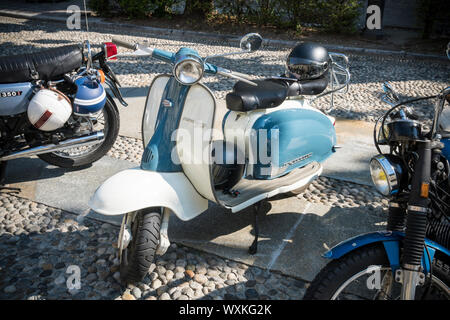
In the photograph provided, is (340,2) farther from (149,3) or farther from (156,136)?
(156,136)

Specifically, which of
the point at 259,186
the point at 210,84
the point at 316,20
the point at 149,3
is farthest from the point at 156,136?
the point at 149,3

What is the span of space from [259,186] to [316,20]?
25.8 ft

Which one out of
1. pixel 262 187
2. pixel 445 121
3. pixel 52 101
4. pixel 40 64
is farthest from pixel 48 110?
pixel 445 121

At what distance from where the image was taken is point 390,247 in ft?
5.45

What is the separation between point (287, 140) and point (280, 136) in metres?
0.06

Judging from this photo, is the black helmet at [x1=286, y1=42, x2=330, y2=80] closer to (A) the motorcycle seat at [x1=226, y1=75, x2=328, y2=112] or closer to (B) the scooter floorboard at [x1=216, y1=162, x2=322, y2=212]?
(A) the motorcycle seat at [x1=226, y1=75, x2=328, y2=112]

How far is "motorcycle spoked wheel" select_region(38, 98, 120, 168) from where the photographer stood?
351cm

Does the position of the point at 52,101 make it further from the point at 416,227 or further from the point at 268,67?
the point at 268,67

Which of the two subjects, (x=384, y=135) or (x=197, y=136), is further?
(x=197, y=136)

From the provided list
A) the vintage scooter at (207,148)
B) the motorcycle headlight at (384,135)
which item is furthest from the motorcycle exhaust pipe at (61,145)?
the motorcycle headlight at (384,135)

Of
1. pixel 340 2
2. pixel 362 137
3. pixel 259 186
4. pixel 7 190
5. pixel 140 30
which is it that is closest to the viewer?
pixel 259 186

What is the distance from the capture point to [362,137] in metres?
4.36

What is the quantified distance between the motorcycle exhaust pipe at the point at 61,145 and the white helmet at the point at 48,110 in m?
0.18

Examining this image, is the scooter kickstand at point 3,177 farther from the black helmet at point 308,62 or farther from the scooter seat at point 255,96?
the black helmet at point 308,62
